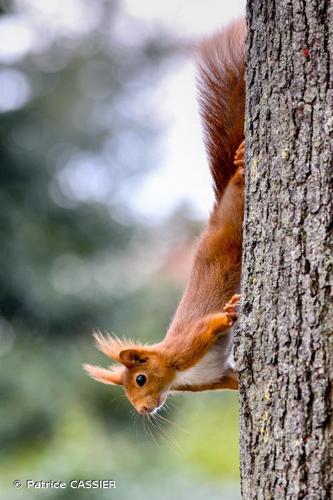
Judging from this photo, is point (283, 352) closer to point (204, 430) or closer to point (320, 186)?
point (320, 186)

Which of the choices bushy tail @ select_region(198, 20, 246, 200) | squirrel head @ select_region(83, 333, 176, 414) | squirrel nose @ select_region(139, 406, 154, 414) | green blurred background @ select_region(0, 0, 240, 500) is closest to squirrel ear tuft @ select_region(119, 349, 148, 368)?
squirrel head @ select_region(83, 333, 176, 414)

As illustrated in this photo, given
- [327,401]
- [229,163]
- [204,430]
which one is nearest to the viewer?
[327,401]

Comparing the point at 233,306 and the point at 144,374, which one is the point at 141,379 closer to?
the point at 144,374

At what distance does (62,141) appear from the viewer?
19.6 feet

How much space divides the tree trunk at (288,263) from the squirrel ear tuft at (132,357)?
87cm

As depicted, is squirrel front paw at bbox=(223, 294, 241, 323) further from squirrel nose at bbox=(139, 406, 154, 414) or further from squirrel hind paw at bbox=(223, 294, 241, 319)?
squirrel nose at bbox=(139, 406, 154, 414)

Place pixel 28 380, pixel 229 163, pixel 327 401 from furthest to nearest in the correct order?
pixel 28 380 < pixel 229 163 < pixel 327 401

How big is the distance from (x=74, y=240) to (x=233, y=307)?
4.10m

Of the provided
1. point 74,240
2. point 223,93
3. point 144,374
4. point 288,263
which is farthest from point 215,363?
point 74,240

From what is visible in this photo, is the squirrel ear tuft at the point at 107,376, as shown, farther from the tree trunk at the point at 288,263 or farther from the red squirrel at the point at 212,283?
the tree trunk at the point at 288,263

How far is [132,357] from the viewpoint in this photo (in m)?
2.35

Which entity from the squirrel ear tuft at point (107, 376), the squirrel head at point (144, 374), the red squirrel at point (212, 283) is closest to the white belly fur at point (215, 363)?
the red squirrel at point (212, 283)

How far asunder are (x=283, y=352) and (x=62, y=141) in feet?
15.5

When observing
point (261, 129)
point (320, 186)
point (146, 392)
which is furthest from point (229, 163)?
point (146, 392)
